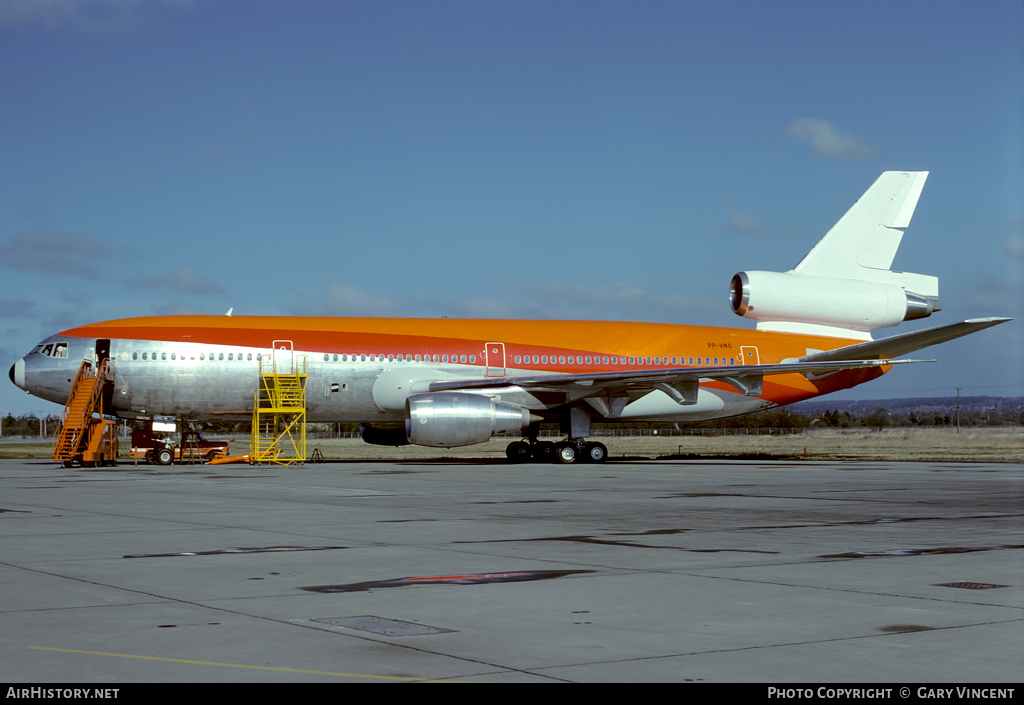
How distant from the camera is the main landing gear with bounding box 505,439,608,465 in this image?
31.1 meters

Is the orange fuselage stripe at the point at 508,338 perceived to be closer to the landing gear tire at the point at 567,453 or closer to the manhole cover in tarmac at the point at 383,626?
the landing gear tire at the point at 567,453

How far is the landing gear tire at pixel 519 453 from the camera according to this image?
32066 millimetres

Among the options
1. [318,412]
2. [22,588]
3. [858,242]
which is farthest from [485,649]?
[858,242]

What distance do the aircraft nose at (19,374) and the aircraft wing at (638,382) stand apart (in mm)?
11608

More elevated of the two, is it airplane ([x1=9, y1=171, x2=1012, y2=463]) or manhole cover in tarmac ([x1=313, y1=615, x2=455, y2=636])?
airplane ([x1=9, y1=171, x2=1012, y2=463])

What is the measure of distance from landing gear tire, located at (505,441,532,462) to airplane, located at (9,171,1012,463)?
1.7 inches

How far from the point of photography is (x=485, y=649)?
5637 millimetres

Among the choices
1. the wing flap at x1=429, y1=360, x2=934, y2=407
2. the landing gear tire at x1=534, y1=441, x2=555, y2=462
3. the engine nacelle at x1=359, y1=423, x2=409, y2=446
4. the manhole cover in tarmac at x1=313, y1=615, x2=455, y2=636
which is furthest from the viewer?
the engine nacelle at x1=359, y1=423, x2=409, y2=446

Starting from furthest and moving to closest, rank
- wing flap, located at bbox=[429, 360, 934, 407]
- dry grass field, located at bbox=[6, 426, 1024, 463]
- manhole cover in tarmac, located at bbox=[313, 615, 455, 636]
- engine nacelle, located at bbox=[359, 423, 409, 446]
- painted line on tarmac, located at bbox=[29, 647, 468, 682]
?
dry grass field, located at bbox=[6, 426, 1024, 463]
engine nacelle, located at bbox=[359, 423, 409, 446]
wing flap, located at bbox=[429, 360, 934, 407]
manhole cover in tarmac, located at bbox=[313, 615, 455, 636]
painted line on tarmac, located at bbox=[29, 647, 468, 682]

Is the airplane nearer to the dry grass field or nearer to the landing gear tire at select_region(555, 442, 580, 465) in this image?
the landing gear tire at select_region(555, 442, 580, 465)

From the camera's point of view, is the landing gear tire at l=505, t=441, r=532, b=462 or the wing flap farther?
the landing gear tire at l=505, t=441, r=532, b=462

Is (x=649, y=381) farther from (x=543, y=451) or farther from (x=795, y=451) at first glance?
(x=795, y=451)

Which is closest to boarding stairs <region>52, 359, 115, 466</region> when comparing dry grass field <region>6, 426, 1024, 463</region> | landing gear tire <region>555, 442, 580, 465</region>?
dry grass field <region>6, 426, 1024, 463</region>

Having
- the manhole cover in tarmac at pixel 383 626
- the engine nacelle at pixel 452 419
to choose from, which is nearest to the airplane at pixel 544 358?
the engine nacelle at pixel 452 419
